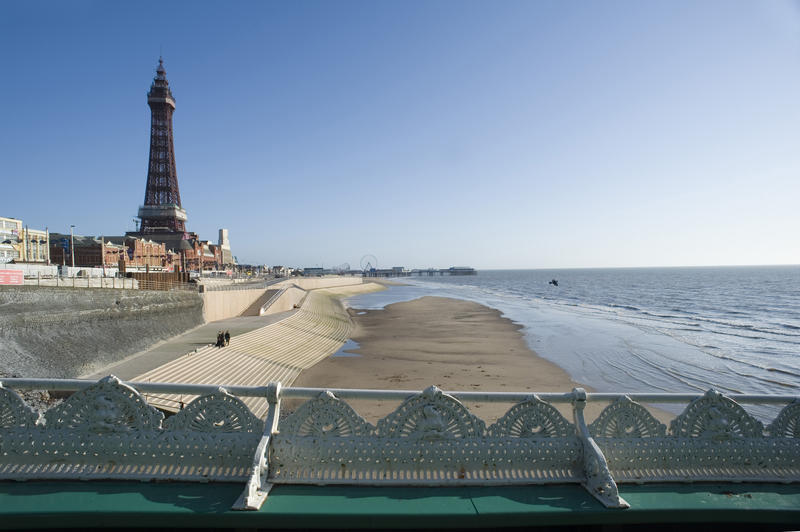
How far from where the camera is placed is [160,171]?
79.3m

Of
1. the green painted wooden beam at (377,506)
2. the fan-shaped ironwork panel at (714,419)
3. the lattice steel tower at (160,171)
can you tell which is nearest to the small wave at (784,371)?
the fan-shaped ironwork panel at (714,419)

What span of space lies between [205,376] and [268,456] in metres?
9.64

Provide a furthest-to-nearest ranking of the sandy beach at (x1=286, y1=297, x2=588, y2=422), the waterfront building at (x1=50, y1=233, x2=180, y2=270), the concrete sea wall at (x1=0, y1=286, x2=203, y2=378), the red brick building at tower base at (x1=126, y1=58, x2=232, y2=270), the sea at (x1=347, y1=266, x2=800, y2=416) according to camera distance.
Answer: the red brick building at tower base at (x1=126, y1=58, x2=232, y2=270) < the waterfront building at (x1=50, y1=233, x2=180, y2=270) < the sea at (x1=347, y1=266, x2=800, y2=416) < the sandy beach at (x1=286, y1=297, x2=588, y2=422) < the concrete sea wall at (x1=0, y1=286, x2=203, y2=378)

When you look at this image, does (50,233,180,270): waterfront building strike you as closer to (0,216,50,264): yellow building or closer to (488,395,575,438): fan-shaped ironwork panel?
(0,216,50,264): yellow building

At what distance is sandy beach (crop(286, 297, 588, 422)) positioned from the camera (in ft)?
43.4

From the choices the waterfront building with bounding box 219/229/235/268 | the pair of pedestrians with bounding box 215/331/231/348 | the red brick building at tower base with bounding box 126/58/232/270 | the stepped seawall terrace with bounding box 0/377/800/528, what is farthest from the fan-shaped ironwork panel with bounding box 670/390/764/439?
the waterfront building with bounding box 219/229/235/268

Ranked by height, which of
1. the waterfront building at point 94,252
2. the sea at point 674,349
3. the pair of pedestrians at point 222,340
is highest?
the waterfront building at point 94,252

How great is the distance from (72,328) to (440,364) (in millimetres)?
12429

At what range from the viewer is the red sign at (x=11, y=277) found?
12.4 metres

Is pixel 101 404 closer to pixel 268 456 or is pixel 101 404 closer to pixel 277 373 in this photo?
pixel 268 456

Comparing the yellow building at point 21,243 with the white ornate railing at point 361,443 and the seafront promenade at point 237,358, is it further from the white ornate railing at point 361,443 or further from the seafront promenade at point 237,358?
the white ornate railing at point 361,443

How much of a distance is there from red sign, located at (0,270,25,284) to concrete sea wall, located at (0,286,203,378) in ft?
4.62

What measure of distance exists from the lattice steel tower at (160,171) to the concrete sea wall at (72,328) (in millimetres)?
76037

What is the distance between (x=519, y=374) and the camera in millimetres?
15133
